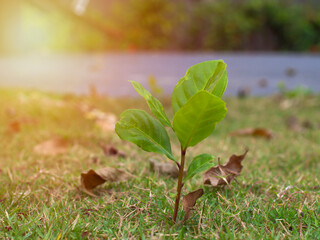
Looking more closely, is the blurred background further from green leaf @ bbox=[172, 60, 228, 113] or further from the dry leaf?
green leaf @ bbox=[172, 60, 228, 113]

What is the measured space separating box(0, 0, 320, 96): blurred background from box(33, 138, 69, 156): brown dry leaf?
12.1 ft

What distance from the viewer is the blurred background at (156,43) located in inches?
260

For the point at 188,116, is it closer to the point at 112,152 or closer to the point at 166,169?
the point at 166,169

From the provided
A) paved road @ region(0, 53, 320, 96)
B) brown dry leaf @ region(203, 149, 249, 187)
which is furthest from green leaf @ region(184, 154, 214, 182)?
paved road @ region(0, 53, 320, 96)

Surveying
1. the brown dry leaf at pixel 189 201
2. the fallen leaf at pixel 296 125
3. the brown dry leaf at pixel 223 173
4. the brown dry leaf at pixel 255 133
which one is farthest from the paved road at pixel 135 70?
the brown dry leaf at pixel 189 201

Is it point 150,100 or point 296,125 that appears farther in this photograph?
point 296,125

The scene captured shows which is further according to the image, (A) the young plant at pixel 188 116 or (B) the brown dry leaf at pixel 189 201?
(B) the brown dry leaf at pixel 189 201

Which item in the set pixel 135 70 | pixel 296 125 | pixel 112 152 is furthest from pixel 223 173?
pixel 135 70

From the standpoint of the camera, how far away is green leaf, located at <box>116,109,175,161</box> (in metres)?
0.92

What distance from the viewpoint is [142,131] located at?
3.09 feet

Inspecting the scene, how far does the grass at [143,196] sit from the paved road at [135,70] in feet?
12.6

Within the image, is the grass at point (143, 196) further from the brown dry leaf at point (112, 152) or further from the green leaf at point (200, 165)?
the green leaf at point (200, 165)

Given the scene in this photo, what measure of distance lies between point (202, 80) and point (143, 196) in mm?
511

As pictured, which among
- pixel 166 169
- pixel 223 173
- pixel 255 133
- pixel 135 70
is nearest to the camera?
pixel 223 173
